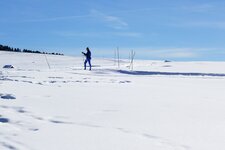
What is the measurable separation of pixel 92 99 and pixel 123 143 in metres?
3.55

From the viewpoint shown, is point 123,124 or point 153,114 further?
point 153,114

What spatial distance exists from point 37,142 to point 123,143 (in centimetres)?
85

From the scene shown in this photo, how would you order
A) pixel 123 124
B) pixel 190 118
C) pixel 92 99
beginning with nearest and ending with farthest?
pixel 123 124 < pixel 190 118 < pixel 92 99

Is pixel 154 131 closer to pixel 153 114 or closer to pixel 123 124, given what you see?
pixel 123 124

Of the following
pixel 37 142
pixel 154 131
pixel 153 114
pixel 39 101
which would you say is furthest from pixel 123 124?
pixel 39 101

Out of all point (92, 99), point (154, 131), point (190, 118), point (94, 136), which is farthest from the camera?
point (92, 99)

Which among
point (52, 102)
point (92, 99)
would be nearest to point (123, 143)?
point (52, 102)

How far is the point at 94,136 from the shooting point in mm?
4566

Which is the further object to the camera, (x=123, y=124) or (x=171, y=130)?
(x=123, y=124)

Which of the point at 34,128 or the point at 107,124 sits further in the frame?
the point at 107,124

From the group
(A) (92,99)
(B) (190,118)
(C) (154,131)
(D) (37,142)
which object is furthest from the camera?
(A) (92,99)

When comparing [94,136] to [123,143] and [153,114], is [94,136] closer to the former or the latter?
[123,143]

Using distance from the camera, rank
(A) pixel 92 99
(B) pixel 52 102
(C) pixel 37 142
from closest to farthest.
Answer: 1. (C) pixel 37 142
2. (B) pixel 52 102
3. (A) pixel 92 99

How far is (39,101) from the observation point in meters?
7.23
